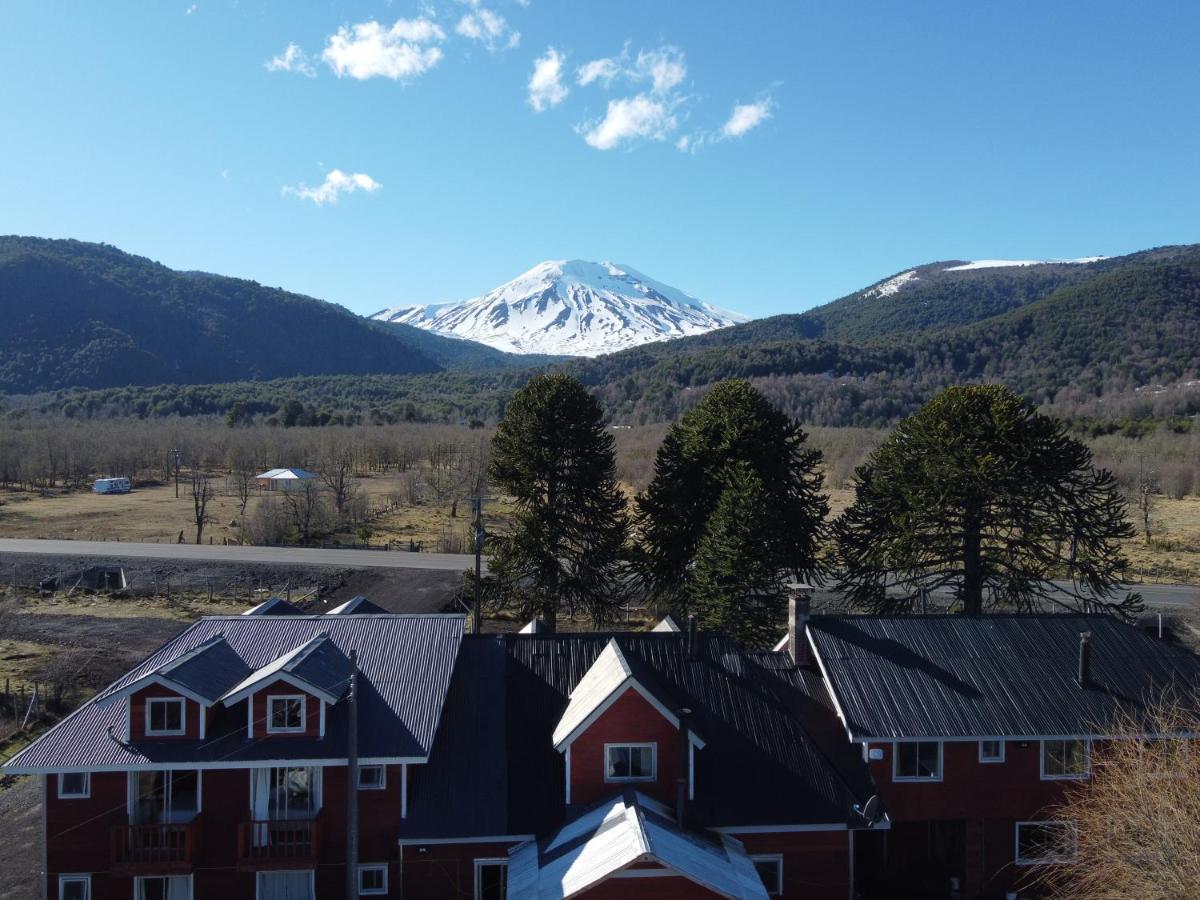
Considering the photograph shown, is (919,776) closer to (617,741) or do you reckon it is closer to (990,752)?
(990,752)

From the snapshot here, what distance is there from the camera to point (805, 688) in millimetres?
17938

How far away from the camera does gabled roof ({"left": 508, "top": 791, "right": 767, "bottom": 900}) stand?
12844 mm

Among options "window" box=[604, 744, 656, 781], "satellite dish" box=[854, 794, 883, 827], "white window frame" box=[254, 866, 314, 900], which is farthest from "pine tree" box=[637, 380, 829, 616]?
"white window frame" box=[254, 866, 314, 900]

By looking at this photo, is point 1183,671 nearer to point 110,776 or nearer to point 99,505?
point 110,776

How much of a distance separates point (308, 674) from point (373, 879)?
3706 mm

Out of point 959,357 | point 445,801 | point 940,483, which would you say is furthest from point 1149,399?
point 445,801

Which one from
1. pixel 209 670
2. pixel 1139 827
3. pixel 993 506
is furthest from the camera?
pixel 993 506

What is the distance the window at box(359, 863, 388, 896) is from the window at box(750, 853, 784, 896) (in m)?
6.36

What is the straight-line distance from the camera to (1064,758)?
16.7m

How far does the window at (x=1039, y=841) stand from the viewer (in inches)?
646

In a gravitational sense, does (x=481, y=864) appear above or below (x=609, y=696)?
below

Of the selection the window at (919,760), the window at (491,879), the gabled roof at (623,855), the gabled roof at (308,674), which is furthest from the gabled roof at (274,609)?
the window at (919,760)

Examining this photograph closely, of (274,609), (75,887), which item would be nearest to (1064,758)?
(274,609)

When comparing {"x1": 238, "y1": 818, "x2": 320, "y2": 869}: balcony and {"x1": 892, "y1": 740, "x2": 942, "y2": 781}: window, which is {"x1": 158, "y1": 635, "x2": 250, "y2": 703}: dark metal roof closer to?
{"x1": 238, "y1": 818, "x2": 320, "y2": 869}: balcony
